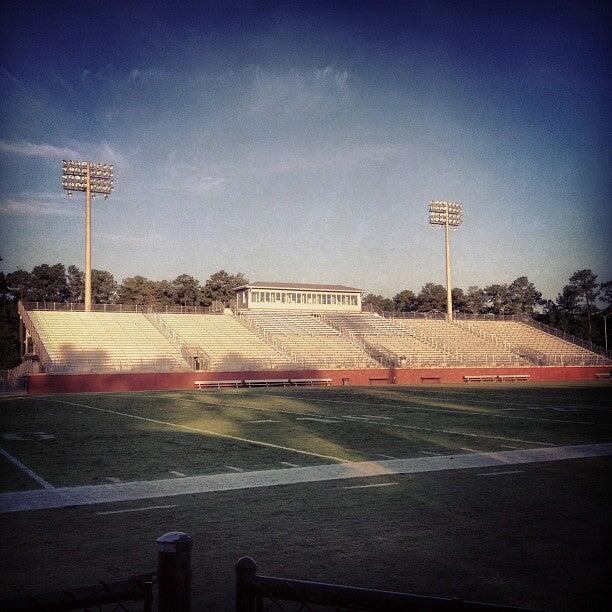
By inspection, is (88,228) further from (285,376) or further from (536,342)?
(536,342)

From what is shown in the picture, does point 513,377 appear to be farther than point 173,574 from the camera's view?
Yes

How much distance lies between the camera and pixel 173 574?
3.23 m

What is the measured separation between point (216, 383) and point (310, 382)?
638cm

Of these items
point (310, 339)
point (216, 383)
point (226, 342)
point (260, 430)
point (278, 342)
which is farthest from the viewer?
point (310, 339)

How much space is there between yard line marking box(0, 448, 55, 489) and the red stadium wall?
2192 cm

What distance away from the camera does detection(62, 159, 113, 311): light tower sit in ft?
166

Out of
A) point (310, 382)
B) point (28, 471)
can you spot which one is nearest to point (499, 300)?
point (310, 382)

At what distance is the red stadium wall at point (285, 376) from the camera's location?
34781 millimetres

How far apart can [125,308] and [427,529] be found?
148 ft

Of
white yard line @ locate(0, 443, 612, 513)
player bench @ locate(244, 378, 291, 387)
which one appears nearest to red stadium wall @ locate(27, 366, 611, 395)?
player bench @ locate(244, 378, 291, 387)

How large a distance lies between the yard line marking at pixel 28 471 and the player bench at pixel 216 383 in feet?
77.2

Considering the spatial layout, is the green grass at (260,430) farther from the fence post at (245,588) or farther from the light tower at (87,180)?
the light tower at (87,180)

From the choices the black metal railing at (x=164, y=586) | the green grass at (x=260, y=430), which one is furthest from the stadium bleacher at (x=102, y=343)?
the black metal railing at (x=164, y=586)

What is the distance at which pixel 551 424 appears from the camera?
18.1 m
